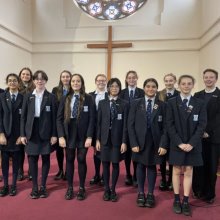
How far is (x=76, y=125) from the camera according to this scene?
9.78ft

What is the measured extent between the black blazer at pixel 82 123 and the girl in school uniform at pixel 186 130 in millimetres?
897

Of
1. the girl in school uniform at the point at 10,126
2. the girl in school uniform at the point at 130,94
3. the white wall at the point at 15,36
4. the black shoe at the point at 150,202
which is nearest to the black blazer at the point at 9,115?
the girl in school uniform at the point at 10,126

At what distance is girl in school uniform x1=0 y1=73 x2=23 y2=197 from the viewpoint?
310 cm

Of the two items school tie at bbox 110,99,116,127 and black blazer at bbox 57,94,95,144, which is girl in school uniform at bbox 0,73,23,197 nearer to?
black blazer at bbox 57,94,95,144

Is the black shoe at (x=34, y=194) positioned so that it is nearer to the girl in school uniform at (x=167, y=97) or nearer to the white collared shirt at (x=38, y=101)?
the white collared shirt at (x=38, y=101)

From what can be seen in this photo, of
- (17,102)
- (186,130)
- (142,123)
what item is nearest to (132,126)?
(142,123)

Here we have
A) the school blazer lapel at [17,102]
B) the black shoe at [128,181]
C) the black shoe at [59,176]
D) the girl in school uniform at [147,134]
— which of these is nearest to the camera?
the girl in school uniform at [147,134]

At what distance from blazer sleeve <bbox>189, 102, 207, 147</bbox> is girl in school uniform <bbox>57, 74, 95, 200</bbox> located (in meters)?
1.13

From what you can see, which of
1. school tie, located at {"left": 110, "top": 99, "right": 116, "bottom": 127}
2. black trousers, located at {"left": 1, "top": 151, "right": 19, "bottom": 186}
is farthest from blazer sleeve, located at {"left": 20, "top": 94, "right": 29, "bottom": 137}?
school tie, located at {"left": 110, "top": 99, "right": 116, "bottom": 127}

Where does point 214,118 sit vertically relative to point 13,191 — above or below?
above

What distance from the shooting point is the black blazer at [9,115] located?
3.10 m

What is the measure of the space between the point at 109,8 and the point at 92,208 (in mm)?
6549

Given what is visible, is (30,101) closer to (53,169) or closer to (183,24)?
(53,169)

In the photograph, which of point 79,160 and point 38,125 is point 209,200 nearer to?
point 79,160
